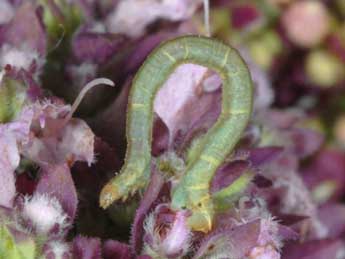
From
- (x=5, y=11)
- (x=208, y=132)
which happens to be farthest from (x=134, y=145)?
(x=5, y=11)

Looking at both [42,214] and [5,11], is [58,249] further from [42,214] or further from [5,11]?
[5,11]

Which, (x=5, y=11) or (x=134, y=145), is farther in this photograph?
(x=5, y=11)

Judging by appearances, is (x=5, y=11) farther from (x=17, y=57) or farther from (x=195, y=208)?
(x=195, y=208)

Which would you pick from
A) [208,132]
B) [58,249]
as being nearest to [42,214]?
[58,249]

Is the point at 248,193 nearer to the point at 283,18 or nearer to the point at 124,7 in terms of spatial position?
the point at 124,7

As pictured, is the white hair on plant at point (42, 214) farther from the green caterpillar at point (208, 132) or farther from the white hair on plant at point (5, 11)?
the white hair on plant at point (5, 11)

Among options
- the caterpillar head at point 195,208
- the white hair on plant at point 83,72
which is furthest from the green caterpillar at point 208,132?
the white hair on plant at point 83,72
